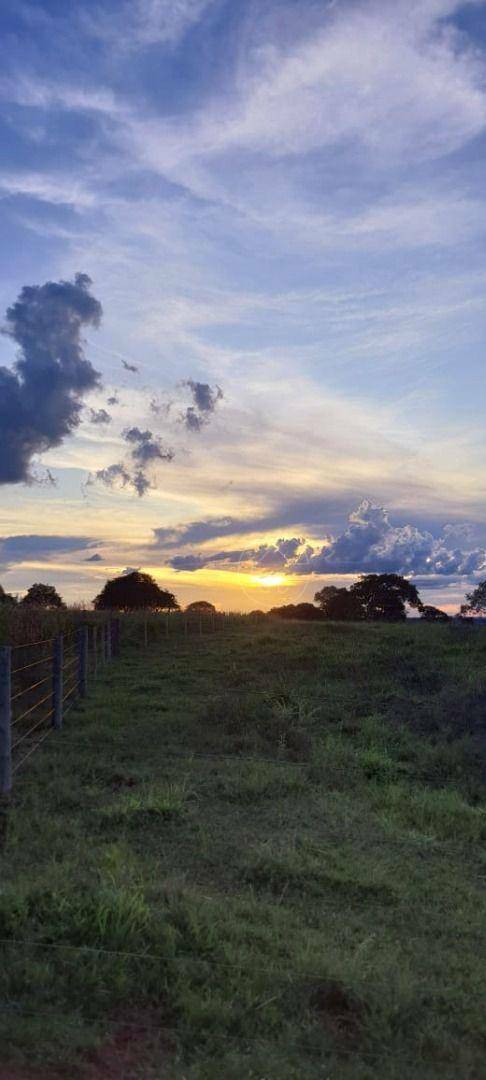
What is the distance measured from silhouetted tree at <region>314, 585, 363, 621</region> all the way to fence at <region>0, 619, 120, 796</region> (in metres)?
40.6

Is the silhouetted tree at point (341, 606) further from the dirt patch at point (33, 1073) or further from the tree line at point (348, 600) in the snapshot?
the dirt patch at point (33, 1073)

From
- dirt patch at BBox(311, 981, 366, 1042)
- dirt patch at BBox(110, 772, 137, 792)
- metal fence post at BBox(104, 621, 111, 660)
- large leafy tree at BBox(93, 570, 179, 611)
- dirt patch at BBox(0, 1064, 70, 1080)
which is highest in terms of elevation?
large leafy tree at BBox(93, 570, 179, 611)

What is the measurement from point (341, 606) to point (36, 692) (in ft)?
167

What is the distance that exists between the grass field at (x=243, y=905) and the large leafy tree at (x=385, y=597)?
53197mm

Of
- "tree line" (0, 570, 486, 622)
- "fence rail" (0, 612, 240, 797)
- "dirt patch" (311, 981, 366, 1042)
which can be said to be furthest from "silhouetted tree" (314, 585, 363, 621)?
"dirt patch" (311, 981, 366, 1042)

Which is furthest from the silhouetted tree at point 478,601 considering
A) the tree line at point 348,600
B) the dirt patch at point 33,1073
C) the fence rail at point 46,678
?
the dirt patch at point 33,1073

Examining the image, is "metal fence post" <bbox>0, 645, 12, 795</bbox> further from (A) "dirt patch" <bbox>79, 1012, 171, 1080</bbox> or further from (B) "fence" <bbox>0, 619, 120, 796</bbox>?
(A) "dirt patch" <bbox>79, 1012, 171, 1080</bbox>

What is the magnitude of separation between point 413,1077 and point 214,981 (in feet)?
4.56

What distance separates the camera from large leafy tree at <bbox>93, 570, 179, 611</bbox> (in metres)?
64.6

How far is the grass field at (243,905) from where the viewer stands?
4992 mm

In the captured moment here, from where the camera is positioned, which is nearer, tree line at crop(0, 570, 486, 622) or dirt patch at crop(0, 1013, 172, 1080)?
dirt patch at crop(0, 1013, 172, 1080)

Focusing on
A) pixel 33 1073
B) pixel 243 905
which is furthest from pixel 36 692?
pixel 33 1073

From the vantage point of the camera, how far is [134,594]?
65.4 metres

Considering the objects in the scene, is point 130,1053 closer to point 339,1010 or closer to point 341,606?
point 339,1010
